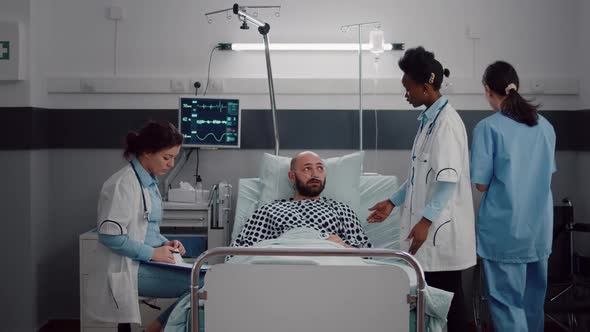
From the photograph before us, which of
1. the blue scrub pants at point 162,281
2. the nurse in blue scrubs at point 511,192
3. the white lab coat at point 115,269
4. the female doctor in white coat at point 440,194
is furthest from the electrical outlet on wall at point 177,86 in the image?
the nurse in blue scrubs at point 511,192

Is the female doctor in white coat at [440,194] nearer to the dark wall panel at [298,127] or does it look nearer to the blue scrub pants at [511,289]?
the blue scrub pants at [511,289]

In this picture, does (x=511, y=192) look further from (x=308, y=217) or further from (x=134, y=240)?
(x=134, y=240)

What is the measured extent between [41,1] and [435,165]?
2.74 metres

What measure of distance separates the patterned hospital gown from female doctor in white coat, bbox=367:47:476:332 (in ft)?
2.49

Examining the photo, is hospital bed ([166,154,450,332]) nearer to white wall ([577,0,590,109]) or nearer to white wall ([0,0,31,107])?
white wall ([0,0,31,107])

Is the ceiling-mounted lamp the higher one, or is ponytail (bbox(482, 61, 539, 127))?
the ceiling-mounted lamp

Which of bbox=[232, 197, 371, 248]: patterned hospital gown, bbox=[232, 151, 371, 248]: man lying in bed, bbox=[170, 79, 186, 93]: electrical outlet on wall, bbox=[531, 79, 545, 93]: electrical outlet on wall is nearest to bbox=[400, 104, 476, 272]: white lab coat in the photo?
bbox=[232, 151, 371, 248]: man lying in bed

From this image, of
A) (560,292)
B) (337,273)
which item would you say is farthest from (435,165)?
(560,292)

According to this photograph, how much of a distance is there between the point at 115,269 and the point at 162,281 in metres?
0.21

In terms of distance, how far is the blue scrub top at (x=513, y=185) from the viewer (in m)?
3.03

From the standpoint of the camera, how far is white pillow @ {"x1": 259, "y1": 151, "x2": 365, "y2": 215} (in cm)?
391

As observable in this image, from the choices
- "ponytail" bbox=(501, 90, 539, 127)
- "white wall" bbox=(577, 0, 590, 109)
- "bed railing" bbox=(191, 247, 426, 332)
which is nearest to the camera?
"bed railing" bbox=(191, 247, 426, 332)

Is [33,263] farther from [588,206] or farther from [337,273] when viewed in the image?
[588,206]

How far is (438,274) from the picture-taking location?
9.21 feet
